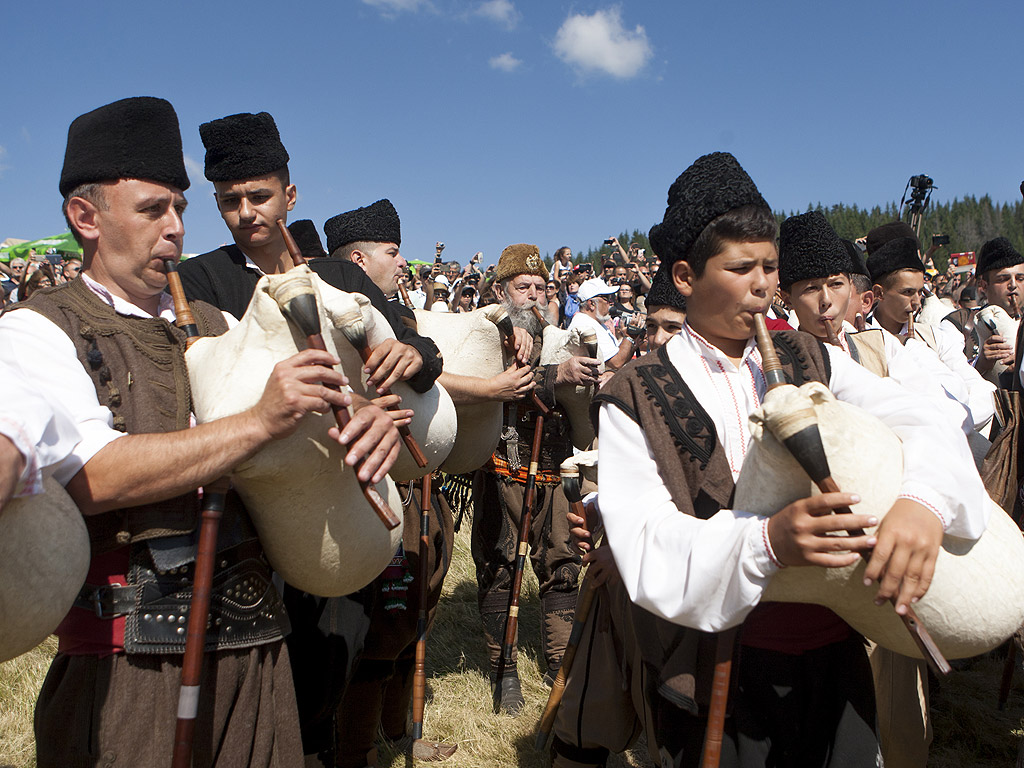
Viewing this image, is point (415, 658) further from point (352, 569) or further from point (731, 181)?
point (731, 181)

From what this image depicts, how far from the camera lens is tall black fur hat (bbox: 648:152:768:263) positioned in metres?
1.99

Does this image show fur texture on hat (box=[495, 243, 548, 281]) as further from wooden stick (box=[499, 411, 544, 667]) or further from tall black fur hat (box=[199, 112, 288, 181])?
tall black fur hat (box=[199, 112, 288, 181])

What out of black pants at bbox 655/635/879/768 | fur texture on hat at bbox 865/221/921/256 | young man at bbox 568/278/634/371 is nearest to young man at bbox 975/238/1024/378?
fur texture on hat at bbox 865/221/921/256

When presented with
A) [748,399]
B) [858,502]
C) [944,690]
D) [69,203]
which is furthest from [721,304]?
[944,690]

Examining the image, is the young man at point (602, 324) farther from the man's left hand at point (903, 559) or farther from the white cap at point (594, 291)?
the man's left hand at point (903, 559)

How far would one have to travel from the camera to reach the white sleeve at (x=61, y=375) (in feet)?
5.21

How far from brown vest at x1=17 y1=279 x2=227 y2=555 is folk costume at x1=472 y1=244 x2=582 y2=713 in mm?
2847

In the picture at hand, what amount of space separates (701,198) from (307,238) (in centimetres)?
273

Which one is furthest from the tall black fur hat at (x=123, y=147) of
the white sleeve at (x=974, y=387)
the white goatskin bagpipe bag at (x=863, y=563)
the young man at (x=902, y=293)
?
the white sleeve at (x=974, y=387)

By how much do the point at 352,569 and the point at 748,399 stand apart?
1.09 meters

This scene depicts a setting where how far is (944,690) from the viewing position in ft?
14.3

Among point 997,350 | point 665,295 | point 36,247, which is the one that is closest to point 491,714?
point 665,295

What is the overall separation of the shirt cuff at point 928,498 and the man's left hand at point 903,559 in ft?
0.16

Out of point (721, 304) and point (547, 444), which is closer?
point (721, 304)
